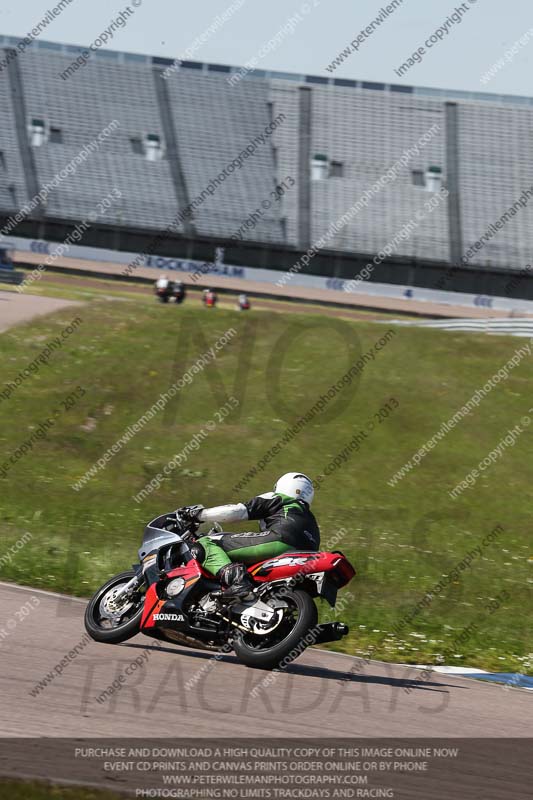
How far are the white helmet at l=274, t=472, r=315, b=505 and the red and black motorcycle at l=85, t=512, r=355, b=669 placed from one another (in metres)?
0.58

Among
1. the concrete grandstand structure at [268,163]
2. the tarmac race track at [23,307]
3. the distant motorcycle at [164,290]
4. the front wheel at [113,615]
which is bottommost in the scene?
the front wheel at [113,615]

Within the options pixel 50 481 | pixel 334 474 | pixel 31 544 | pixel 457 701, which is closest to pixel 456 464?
pixel 334 474

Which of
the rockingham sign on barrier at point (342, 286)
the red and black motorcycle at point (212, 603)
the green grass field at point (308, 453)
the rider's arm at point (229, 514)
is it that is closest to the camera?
the red and black motorcycle at point (212, 603)

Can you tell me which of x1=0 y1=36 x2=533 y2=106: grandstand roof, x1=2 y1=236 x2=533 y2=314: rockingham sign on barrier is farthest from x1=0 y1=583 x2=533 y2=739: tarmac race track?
x1=0 y1=36 x2=533 y2=106: grandstand roof

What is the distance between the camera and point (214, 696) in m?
6.75

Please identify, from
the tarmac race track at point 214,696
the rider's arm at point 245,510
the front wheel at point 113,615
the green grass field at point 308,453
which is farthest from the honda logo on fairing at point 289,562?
the green grass field at point 308,453

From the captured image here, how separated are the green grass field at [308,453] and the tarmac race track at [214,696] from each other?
5.95 feet

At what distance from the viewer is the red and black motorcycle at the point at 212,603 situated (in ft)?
24.8

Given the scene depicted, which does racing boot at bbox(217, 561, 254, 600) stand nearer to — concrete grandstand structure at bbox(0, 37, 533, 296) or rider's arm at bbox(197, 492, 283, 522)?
rider's arm at bbox(197, 492, 283, 522)

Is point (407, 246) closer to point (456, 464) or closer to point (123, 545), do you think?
point (456, 464)

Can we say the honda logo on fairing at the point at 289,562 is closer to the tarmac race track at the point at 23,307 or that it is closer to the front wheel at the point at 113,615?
the front wheel at the point at 113,615

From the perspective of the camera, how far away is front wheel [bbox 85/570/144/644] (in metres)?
8.12

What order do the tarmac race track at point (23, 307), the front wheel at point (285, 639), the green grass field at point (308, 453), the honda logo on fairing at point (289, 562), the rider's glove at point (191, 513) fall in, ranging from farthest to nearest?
the tarmac race track at point (23, 307), the green grass field at point (308, 453), the rider's glove at point (191, 513), the honda logo on fairing at point (289, 562), the front wheel at point (285, 639)

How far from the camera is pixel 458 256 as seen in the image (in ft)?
185
